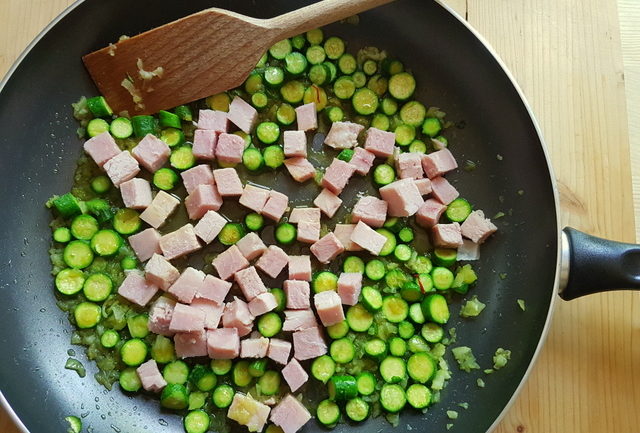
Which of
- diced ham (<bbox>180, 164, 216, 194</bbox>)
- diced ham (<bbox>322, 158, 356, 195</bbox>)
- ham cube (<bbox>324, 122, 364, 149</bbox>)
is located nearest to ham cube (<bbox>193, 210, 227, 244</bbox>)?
diced ham (<bbox>180, 164, 216, 194</bbox>)

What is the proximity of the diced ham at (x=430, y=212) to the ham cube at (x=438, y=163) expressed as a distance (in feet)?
0.42

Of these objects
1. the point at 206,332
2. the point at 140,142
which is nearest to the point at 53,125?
the point at 140,142

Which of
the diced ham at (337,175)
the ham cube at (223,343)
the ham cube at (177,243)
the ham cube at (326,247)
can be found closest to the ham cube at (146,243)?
the ham cube at (177,243)

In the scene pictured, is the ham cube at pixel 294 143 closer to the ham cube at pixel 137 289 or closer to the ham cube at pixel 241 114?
the ham cube at pixel 241 114

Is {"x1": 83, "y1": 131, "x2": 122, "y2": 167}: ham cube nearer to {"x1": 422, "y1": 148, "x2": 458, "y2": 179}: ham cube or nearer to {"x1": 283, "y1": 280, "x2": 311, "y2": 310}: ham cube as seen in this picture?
{"x1": 283, "y1": 280, "x2": 311, "y2": 310}: ham cube

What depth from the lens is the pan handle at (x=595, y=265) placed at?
2262 mm

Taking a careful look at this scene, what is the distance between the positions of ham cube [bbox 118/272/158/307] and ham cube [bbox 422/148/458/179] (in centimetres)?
130

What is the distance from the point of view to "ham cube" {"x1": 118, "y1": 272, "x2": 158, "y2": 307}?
252cm

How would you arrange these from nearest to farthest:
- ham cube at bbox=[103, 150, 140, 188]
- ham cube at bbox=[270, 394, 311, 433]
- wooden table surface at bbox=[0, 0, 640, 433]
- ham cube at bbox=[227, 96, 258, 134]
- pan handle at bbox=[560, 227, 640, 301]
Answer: pan handle at bbox=[560, 227, 640, 301] → ham cube at bbox=[270, 394, 311, 433] → wooden table surface at bbox=[0, 0, 640, 433] → ham cube at bbox=[103, 150, 140, 188] → ham cube at bbox=[227, 96, 258, 134]

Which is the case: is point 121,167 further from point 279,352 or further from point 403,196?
point 403,196

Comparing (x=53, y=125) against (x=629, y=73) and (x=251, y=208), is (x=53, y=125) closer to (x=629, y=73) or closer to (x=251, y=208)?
(x=251, y=208)

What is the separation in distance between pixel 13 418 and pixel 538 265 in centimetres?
215

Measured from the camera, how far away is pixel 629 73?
2.79m

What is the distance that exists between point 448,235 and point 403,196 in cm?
26
